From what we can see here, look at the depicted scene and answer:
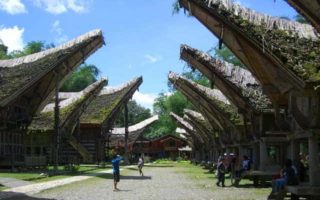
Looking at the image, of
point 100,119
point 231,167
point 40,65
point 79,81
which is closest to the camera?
point 231,167

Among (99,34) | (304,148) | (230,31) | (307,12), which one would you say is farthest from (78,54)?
(307,12)

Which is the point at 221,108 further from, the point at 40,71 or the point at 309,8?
the point at 309,8

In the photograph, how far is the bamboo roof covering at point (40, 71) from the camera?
105ft

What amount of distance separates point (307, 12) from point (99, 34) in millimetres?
25076

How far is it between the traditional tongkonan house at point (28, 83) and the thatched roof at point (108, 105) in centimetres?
1646

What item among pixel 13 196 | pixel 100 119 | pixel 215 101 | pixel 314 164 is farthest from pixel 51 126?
pixel 314 164

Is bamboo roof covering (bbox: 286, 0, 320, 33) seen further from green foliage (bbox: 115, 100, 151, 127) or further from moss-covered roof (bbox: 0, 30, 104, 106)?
green foliage (bbox: 115, 100, 151, 127)

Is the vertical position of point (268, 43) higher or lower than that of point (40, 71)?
lower

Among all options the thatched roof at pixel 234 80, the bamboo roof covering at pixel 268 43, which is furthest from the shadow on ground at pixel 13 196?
the thatched roof at pixel 234 80

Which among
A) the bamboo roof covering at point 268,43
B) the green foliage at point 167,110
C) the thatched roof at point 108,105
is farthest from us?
the green foliage at point 167,110

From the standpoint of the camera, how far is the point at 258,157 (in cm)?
2645

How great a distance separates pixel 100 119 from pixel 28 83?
22649 millimetres

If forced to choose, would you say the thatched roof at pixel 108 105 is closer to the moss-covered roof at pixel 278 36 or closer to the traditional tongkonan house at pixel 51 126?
the traditional tongkonan house at pixel 51 126

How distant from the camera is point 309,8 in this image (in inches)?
386
